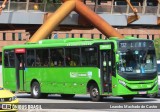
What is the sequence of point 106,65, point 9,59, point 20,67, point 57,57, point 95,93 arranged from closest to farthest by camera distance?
point 106,65 < point 95,93 < point 57,57 < point 20,67 < point 9,59

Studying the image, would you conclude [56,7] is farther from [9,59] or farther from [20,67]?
[20,67]

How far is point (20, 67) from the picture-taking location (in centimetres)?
3222

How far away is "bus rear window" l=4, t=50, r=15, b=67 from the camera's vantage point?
32.6 m

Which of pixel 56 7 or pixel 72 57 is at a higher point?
pixel 56 7

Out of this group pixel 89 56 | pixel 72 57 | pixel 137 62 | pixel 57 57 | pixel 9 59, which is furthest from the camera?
pixel 9 59

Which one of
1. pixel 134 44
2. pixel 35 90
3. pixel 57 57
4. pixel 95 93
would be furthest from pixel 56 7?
pixel 134 44

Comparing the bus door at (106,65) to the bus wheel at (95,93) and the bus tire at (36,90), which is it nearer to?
the bus wheel at (95,93)

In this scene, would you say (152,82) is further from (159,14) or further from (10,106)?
(159,14)

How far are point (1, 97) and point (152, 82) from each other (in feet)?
32.3

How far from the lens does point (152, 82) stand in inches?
1045

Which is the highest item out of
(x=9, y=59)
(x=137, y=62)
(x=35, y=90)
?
(x=9, y=59)

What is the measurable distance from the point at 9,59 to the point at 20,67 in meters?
1.03

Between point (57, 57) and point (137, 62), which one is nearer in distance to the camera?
point (137, 62)

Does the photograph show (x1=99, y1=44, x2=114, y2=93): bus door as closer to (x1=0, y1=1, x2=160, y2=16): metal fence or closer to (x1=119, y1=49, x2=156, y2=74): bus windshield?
(x1=119, y1=49, x2=156, y2=74): bus windshield
